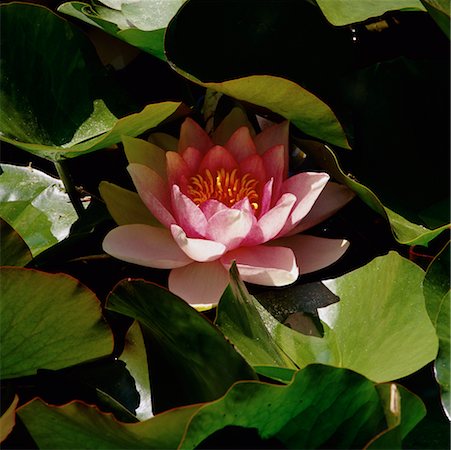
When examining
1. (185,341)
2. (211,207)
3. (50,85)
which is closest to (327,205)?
(211,207)

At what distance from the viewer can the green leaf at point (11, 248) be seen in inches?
30.2

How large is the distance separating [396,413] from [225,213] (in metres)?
0.28

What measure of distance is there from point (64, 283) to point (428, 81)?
51cm

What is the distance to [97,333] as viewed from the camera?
71 cm

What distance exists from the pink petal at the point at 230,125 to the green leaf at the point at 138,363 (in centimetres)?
28

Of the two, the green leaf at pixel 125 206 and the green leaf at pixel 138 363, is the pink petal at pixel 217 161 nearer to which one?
the green leaf at pixel 125 206

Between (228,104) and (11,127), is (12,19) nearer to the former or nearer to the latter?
(11,127)

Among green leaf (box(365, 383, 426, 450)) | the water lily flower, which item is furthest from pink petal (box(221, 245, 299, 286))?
green leaf (box(365, 383, 426, 450))

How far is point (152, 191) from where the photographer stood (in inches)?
32.8

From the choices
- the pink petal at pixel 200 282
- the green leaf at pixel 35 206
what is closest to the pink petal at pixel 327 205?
the pink petal at pixel 200 282

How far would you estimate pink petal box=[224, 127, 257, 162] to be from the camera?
0.86 m

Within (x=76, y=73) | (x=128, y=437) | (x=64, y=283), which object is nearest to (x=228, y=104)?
(x=76, y=73)

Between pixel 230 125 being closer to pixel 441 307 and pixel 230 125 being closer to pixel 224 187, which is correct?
pixel 224 187

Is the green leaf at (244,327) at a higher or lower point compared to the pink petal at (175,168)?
lower
